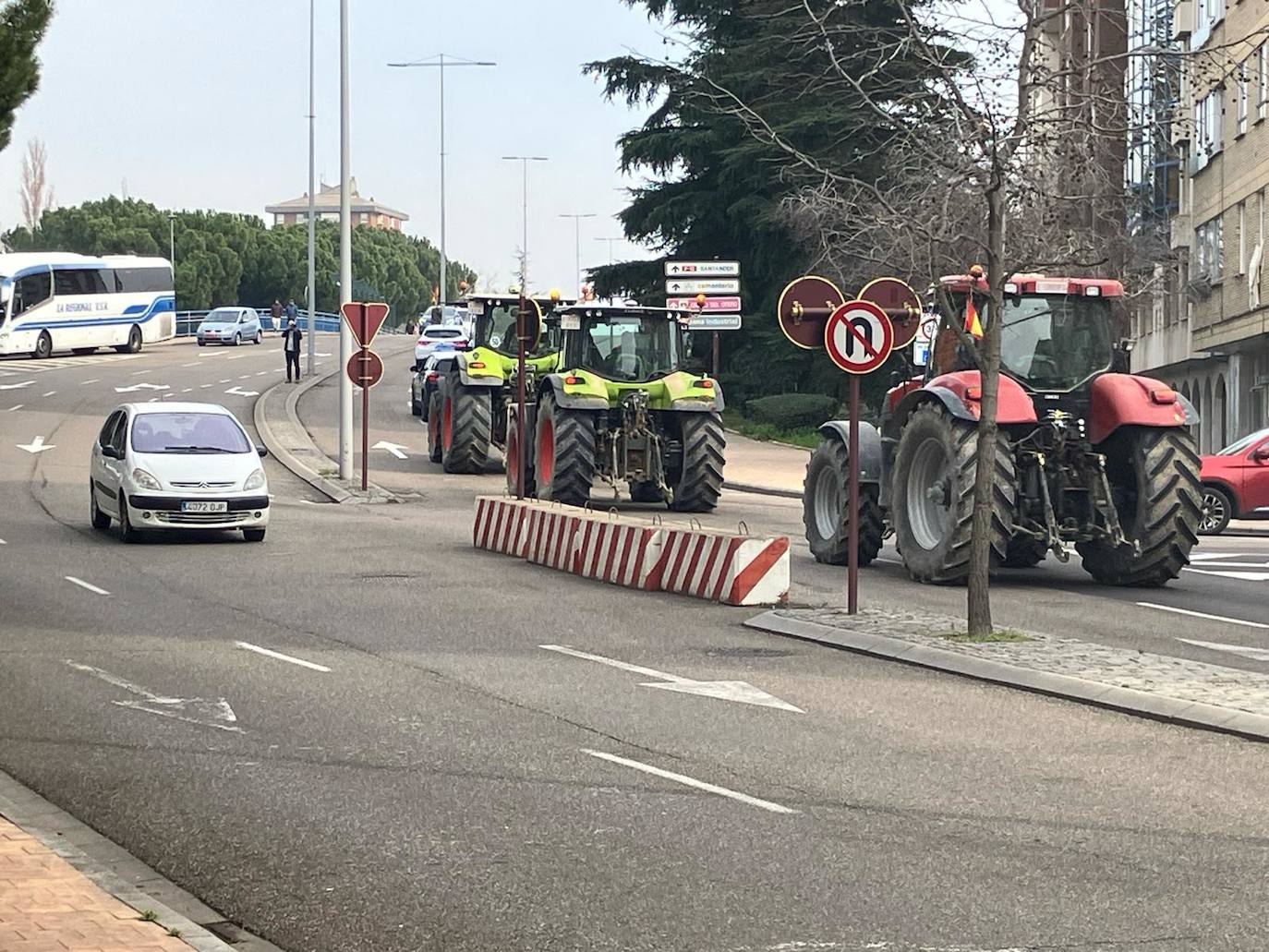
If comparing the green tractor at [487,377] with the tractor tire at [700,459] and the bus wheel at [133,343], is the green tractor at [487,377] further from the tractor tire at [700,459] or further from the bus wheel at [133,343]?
the bus wheel at [133,343]

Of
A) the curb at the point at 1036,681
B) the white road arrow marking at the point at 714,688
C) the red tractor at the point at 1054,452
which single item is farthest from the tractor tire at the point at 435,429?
the white road arrow marking at the point at 714,688

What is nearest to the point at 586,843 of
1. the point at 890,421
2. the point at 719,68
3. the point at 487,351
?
the point at 890,421

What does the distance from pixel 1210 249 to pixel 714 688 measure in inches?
1517

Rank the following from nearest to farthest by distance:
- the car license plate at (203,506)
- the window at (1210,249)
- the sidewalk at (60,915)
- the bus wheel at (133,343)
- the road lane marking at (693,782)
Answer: the sidewalk at (60,915), the road lane marking at (693,782), the car license plate at (203,506), the window at (1210,249), the bus wheel at (133,343)

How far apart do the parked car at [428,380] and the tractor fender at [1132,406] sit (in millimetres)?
18774

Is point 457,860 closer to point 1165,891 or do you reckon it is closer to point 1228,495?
point 1165,891

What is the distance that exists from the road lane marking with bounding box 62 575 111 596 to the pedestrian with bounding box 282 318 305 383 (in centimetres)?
3804

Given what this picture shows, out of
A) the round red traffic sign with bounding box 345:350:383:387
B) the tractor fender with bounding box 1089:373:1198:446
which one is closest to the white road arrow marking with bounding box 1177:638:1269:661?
the tractor fender with bounding box 1089:373:1198:446

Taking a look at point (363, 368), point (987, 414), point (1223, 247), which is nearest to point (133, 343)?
point (1223, 247)

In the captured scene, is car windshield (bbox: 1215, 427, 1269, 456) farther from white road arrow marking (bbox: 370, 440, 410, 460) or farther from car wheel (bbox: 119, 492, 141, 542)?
white road arrow marking (bbox: 370, 440, 410, 460)

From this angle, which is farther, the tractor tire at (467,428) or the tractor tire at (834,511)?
the tractor tire at (467,428)

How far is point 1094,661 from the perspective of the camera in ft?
45.8

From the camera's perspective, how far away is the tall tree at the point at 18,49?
59.9 ft

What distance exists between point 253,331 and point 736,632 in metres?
75.3
